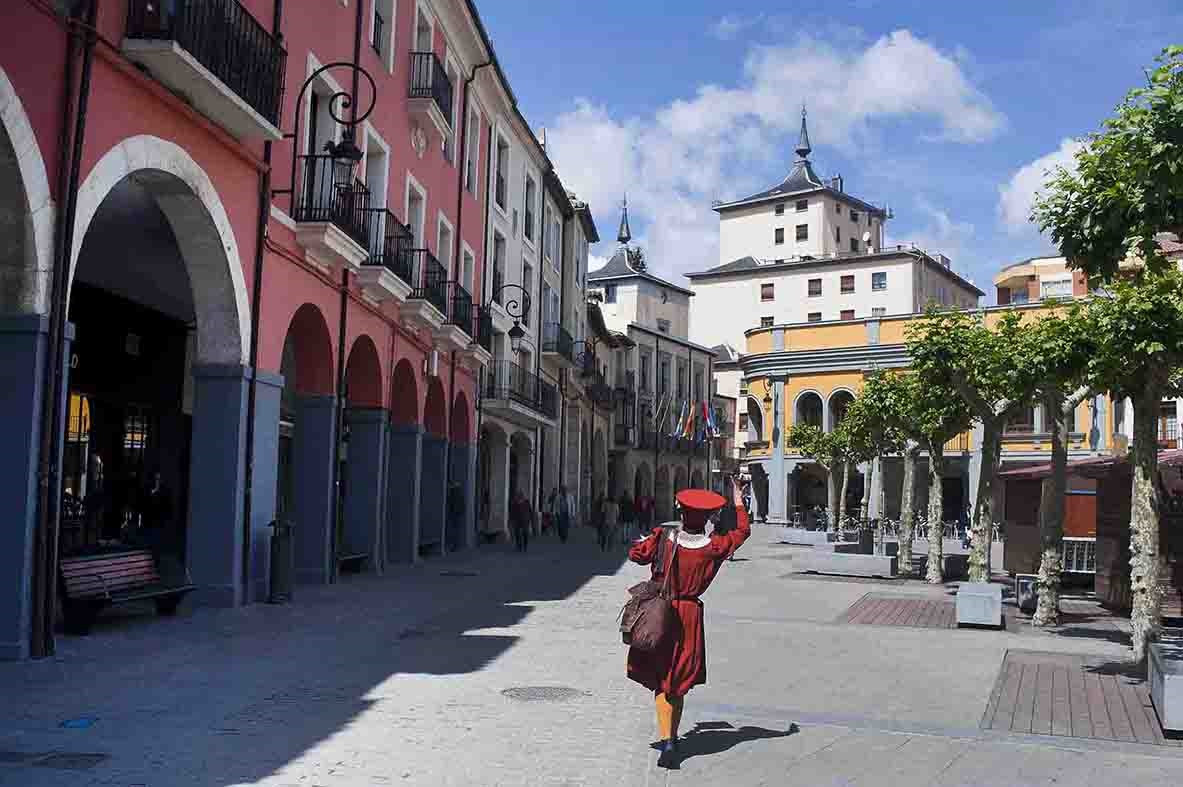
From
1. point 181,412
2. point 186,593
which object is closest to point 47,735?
point 186,593

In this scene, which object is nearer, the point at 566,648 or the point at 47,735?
the point at 47,735

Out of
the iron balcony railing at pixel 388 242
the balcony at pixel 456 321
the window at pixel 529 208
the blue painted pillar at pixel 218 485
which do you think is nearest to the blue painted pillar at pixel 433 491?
the balcony at pixel 456 321

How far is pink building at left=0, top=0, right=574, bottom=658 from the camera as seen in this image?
9.67 metres

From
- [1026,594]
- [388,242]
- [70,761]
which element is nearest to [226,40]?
[388,242]

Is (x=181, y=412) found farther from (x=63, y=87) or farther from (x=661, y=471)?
(x=661, y=471)

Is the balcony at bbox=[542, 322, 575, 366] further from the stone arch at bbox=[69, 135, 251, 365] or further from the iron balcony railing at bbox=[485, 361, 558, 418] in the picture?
the stone arch at bbox=[69, 135, 251, 365]

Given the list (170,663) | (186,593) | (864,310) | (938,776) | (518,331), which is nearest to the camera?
(938,776)

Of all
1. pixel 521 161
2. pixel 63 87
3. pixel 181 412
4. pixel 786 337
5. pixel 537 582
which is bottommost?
pixel 537 582

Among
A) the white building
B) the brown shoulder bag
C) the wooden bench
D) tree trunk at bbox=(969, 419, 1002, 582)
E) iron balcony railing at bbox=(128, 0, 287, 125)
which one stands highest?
the white building

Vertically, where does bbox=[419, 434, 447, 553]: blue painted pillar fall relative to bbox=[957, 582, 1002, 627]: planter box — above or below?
above

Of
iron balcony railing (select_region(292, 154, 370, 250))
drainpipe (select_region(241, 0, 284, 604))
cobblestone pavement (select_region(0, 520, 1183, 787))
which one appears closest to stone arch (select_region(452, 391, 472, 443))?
iron balcony railing (select_region(292, 154, 370, 250))

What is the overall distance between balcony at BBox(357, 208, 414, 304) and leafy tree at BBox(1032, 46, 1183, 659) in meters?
11.1

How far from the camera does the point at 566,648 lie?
1165 cm

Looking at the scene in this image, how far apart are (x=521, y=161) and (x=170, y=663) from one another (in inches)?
1079
